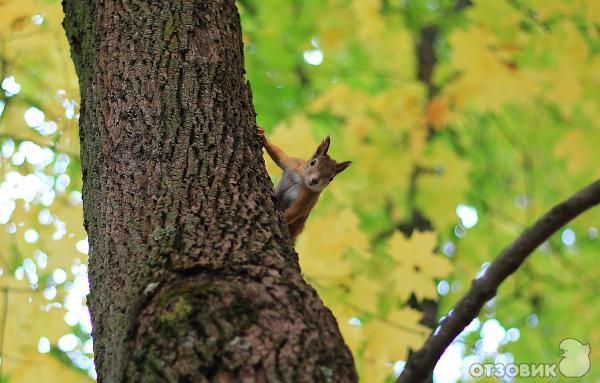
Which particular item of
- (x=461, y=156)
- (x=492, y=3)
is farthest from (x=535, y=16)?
(x=461, y=156)

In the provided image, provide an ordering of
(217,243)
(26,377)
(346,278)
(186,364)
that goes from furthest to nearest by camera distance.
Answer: (346,278) → (26,377) → (217,243) → (186,364)

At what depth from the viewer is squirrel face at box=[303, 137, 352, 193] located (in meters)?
3.91

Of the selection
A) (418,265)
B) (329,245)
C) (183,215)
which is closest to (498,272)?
(183,215)

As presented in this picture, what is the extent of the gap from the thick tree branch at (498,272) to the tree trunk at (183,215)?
1.22 feet

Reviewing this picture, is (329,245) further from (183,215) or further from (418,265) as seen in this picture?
(183,215)

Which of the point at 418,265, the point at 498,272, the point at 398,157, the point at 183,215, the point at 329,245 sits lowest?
the point at 183,215

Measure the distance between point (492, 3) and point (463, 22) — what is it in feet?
1.98

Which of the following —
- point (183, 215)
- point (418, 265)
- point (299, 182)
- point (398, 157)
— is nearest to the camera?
point (183, 215)

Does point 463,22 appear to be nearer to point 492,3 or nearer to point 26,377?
point 492,3

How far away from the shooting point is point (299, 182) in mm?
3920

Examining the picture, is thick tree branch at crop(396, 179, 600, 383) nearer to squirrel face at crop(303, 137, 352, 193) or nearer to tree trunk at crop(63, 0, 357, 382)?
tree trunk at crop(63, 0, 357, 382)

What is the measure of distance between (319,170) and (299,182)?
0.14 metres

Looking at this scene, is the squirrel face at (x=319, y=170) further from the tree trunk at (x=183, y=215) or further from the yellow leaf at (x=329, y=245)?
the tree trunk at (x=183, y=215)

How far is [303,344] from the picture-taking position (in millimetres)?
1441
